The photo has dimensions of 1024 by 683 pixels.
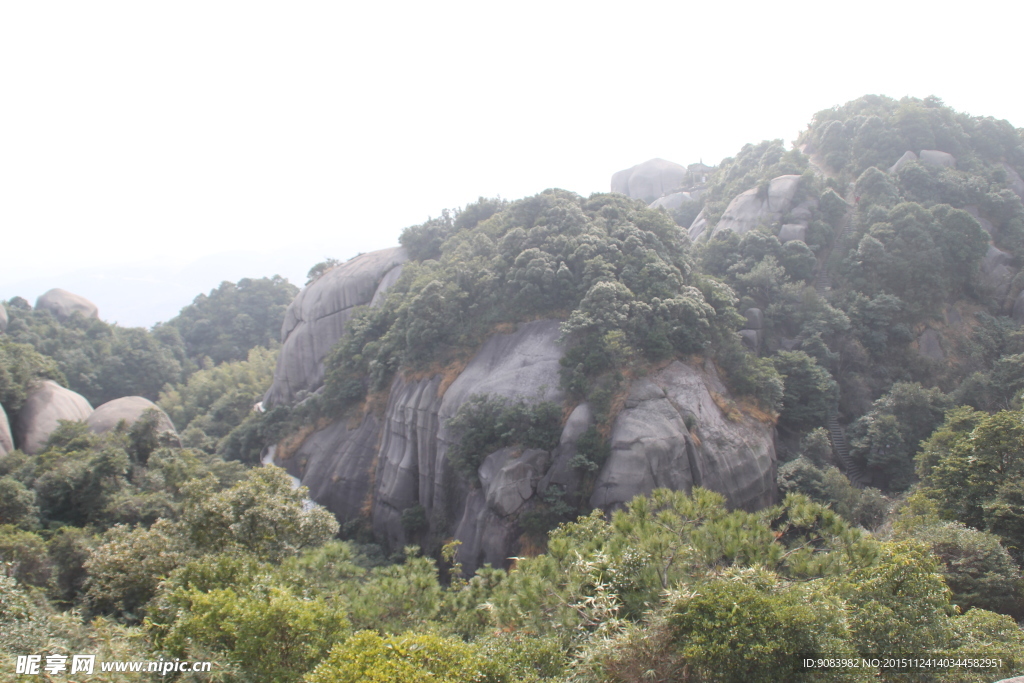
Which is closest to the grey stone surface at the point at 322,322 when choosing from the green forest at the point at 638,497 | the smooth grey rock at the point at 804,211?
the green forest at the point at 638,497

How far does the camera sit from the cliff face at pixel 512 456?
61.3 ft

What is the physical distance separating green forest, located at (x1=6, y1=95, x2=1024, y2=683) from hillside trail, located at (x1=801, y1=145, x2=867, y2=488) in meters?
0.15

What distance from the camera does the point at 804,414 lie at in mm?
23734

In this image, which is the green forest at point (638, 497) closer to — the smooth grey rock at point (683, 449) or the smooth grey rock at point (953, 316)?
the smooth grey rock at point (953, 316)

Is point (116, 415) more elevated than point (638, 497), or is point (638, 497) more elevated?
point (638, 497)

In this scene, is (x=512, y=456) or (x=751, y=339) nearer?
(x=512, y=456)

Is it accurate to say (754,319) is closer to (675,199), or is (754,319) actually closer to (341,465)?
(341,465)

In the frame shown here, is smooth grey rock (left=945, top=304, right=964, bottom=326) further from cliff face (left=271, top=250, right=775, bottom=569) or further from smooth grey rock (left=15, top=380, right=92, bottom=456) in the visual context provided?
smooth grey rock (left=15, top=380, right=92, bottom=456)

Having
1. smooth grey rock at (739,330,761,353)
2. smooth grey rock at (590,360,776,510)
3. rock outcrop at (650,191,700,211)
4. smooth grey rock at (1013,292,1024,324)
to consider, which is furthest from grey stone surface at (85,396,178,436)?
smooth grey rock at (1013,292,1024,324)

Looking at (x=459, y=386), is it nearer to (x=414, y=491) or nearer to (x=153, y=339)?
(x=414, y=491)

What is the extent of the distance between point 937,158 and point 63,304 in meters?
70.2

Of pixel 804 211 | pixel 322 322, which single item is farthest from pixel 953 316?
pixel 322 322

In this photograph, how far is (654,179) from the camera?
57406 millimetres

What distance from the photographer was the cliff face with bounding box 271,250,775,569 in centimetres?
1867
